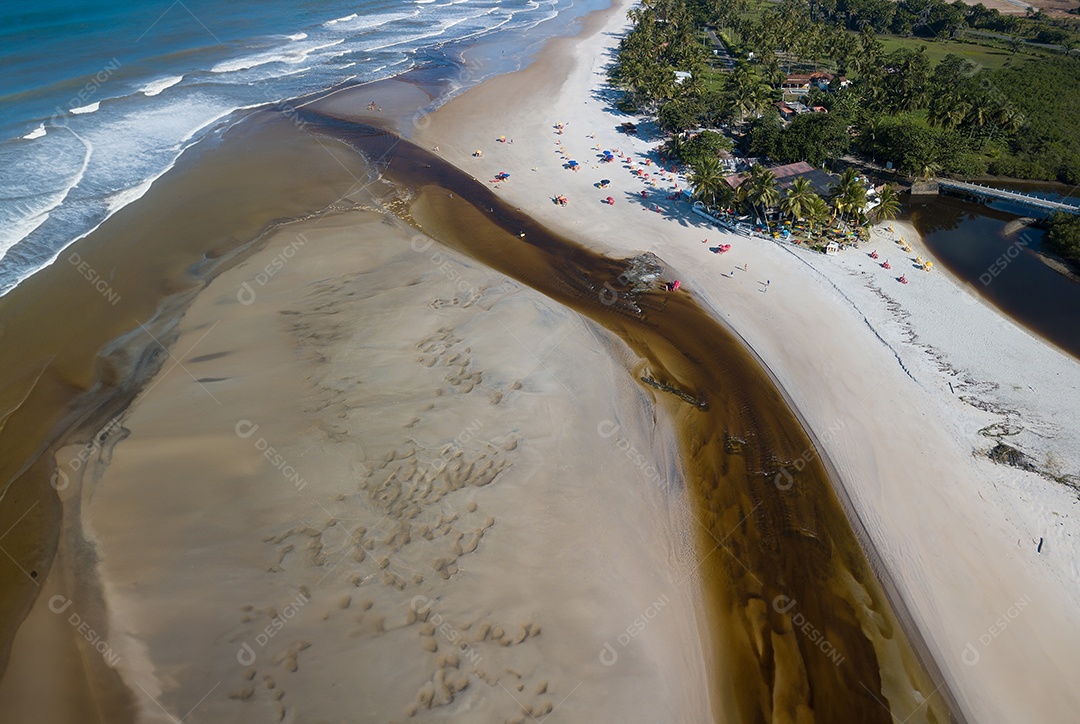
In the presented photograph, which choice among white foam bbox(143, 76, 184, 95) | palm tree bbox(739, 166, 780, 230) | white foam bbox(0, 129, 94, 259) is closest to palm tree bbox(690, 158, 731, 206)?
palm tree bbox(739, 166, 780, 230)

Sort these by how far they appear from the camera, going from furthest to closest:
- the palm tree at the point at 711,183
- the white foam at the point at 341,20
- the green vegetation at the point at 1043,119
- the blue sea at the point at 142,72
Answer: the white foam at the point at 341,20
the green vegetation at the point at 1043,119
the blue sea at the point at 142,72
the palm tree at the point at 711,183

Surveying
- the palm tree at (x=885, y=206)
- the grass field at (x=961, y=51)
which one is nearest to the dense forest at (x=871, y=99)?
the grass field at (x=961, y=51)

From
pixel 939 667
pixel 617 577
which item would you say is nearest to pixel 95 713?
pixel 617 577

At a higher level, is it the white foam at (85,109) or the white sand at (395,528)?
the white foam at (85,109)

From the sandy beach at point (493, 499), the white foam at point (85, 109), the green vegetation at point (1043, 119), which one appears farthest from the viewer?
the white foam at point (85, 109)

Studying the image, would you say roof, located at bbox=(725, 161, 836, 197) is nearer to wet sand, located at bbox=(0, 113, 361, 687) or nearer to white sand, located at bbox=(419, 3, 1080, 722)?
white sand, located at bbox=(419, 3, 1080, 722)

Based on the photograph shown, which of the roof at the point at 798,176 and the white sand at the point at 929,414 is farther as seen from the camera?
the roof at the point at 798,176

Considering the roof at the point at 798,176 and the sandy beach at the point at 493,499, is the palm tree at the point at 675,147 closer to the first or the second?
the roof at the point at 798,176
